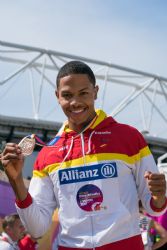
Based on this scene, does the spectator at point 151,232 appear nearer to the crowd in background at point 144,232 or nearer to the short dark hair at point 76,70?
the crowd in background at point 144,232

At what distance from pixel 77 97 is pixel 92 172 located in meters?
0.44

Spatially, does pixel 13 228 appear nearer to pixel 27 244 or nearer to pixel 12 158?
pixel 27 244

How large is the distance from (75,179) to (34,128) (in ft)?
96.2

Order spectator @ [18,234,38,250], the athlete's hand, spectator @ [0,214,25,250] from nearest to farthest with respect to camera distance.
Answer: the athlete's hand → spectator @ [0,214,25,250] → spectator @ [18,234,38,250]

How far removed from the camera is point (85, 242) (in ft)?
10.2

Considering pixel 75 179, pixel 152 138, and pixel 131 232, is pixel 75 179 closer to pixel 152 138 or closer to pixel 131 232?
pixel 131 232

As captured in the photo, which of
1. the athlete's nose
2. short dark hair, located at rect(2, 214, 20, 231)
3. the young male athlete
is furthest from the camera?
short dark hair, located at rect(2, 214, 20, 231)

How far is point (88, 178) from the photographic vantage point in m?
3.17

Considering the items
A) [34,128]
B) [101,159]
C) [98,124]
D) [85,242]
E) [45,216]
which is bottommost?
[85,242]

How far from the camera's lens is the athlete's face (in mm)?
3291

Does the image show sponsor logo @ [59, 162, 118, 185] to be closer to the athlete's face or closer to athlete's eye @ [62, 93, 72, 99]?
the athlete's face

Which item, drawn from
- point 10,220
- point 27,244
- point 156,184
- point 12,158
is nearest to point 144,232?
point 27,244

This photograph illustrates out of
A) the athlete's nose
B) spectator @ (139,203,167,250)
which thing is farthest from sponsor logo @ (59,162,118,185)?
spectator @ (139,203,167,250)

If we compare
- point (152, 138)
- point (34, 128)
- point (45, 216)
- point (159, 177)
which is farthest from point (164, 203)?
point (152, 138)
